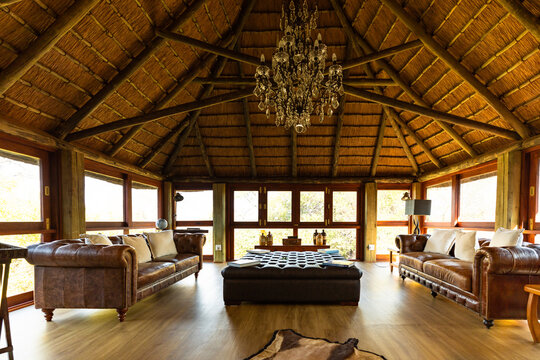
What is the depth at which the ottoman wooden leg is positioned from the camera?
2736 mm

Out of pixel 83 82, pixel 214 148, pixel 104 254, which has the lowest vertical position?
pixel 104 254

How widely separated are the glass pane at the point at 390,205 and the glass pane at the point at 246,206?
3.07 metres

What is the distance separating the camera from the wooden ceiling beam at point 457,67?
3.96m

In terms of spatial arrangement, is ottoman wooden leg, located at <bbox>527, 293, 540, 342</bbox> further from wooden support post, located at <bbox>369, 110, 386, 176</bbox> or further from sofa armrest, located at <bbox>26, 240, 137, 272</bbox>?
wooden support post, located at <bbox>369, 110, 386, 176</bbox>

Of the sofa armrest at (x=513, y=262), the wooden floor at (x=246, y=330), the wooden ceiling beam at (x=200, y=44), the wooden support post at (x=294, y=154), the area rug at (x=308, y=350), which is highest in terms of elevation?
the wooden ceiling beam at (x=200, y=44)

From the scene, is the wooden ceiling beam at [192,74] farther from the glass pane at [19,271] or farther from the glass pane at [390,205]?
the glass pane at [390,205]

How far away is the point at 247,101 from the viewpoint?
625cm

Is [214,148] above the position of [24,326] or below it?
above

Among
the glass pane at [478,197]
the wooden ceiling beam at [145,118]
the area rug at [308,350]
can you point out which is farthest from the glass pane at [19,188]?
the glass pane at [478,197]

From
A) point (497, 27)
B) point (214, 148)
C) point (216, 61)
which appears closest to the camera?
point (497, 27)

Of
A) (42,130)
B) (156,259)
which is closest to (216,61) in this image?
(42,130)

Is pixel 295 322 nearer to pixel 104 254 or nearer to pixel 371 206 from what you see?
pixel 104 254

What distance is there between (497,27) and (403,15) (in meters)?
1.07

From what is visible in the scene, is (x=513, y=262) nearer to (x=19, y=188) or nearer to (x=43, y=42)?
(x=43, y=42)
